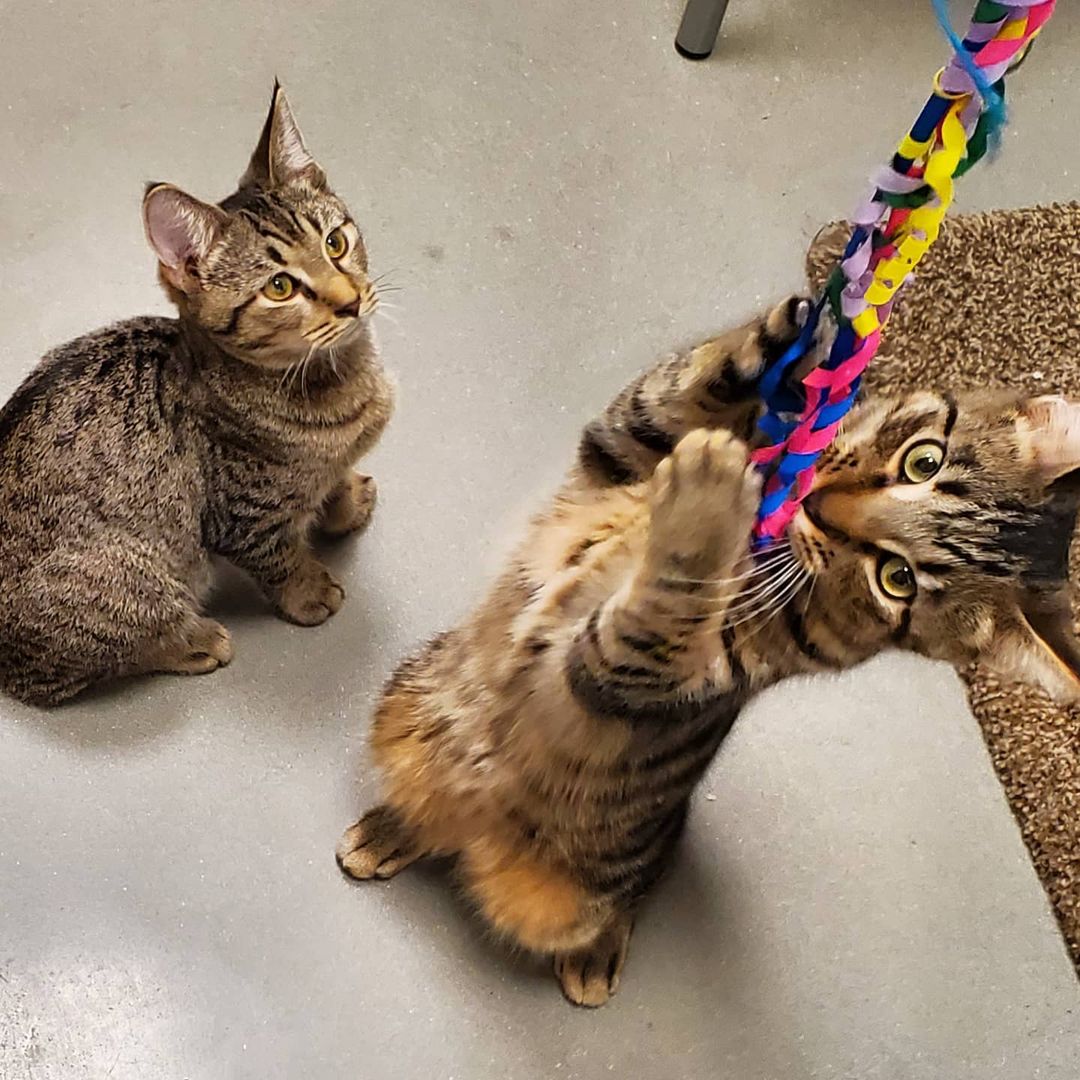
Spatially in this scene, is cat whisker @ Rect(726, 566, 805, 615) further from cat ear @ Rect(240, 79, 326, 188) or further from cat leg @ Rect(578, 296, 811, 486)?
cat ear @ Rect(240, 79, 326, 188)

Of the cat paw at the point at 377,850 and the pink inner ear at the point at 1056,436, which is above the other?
the pink inner ear at the point at 1056,436

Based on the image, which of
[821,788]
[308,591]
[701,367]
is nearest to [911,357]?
[821,788]

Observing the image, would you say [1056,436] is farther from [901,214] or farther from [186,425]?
[186,425]

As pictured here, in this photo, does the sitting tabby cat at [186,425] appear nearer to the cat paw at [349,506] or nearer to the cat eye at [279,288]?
the cat eye at [279,288]

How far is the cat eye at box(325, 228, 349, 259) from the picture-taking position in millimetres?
1338

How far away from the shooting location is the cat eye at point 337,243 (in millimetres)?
1338

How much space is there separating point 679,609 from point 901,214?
0.37m

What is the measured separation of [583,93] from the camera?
6.94 ft

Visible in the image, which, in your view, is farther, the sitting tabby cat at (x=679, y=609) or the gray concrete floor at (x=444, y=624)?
the gray concrete floor at (x=444, y=624)

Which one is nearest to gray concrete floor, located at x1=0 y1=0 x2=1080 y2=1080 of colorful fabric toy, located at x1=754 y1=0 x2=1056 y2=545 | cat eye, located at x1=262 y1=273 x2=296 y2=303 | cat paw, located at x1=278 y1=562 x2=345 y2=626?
cat paw, located at x1=278 y1=562 x2=345 y2=626

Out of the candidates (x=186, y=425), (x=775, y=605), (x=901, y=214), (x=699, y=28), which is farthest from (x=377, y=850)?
(x=699, y=28)

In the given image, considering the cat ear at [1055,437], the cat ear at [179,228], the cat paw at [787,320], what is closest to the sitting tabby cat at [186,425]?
the cat ear at [179,228]

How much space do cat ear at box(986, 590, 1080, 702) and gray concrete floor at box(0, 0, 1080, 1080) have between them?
65 cm

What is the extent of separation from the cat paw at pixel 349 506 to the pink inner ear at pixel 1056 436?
0.95 meters
